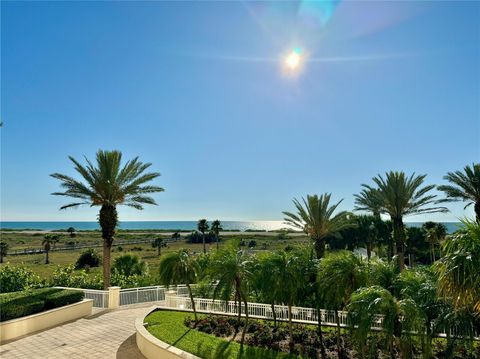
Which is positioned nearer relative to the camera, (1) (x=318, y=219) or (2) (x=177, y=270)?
(2) (x=177, y=270)

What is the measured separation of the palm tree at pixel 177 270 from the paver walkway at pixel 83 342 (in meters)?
2.31

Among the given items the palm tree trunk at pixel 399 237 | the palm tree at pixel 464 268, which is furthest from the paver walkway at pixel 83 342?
the palm tree trunk at pixel 399 237

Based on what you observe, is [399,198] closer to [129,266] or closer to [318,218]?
[318,218]

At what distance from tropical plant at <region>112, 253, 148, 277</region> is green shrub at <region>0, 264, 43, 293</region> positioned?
5.98 m

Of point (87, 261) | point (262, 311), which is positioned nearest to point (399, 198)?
point (262, 311)

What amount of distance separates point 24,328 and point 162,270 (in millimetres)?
→ 5508

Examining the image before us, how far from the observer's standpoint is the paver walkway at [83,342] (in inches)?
421

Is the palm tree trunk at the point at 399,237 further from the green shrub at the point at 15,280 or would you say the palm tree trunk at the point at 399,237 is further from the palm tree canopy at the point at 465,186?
the green shrub at the point at 15,280

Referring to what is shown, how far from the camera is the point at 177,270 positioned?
506 inches

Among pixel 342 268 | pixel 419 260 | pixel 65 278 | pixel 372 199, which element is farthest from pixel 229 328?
pixel 419 260

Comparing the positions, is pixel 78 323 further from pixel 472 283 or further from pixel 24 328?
pixel 472 283

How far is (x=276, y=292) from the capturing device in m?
10.1

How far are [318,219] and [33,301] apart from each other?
17806 millimetres

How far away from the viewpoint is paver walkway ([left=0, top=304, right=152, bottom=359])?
10688 mm
